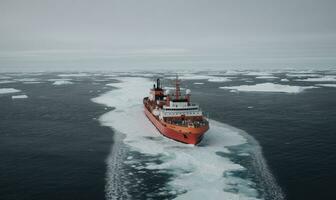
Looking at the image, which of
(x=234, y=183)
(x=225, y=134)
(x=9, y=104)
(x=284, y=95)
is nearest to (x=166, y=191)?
(x=234, y=183)

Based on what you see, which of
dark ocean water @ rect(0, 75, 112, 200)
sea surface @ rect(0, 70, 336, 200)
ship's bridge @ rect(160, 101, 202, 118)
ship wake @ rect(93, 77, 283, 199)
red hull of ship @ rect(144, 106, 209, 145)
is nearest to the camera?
ship wake @ rect(93, 77, 283, 199)

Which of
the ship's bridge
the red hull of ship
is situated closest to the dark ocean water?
the red hull of ship

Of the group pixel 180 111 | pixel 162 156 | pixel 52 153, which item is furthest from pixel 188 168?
pixel 180 111

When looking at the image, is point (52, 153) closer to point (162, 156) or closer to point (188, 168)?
point (162, 156)

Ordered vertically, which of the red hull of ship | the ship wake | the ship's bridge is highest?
the ship's bridge

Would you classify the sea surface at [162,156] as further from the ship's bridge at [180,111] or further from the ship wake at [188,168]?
the ship's bridge at [180,111]

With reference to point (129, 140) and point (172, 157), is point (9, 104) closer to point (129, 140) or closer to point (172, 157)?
point (129, 140)

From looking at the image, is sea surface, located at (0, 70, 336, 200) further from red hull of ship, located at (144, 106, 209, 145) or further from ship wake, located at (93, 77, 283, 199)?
red hull of ship, located at (144, 106, 209, 145)

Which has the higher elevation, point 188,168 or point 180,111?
point 180,111
